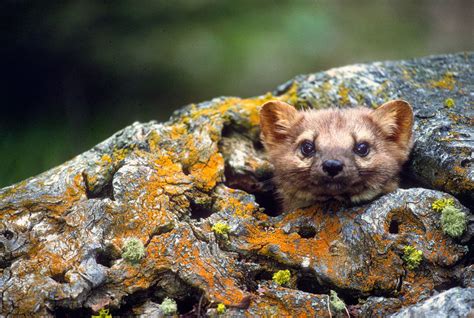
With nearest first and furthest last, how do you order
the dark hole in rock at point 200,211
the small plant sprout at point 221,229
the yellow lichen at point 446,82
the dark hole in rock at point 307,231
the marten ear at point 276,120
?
1. the small plant sprout at point 221,229
2. the dark hole in rock at point 307,231
3. the dark hole in rock at point 200,211
4. the marten ear at point 276,120
5. the yellow lichen at point 446,82

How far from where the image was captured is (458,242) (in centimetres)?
473

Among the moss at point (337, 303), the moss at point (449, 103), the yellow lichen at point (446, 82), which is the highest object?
the yellow lichen at point (446, 82)

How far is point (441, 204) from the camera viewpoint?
190 inches

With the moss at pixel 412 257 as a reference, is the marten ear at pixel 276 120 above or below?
above

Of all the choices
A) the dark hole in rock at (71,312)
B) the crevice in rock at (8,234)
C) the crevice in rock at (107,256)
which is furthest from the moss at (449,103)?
the crevice in rock at (8,234)

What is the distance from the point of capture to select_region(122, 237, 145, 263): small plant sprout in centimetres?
463

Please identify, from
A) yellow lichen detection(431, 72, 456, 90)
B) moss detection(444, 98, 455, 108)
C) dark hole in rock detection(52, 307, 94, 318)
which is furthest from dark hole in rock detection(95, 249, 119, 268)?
yellow lichen detection(431, 72, 456, 90)

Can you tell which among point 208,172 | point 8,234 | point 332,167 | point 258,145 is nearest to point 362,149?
point 332,167

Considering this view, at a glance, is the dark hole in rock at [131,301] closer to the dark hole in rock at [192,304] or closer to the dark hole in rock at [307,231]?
Result: the dark hole in rock at [192,304]

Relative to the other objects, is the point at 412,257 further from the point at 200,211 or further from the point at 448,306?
the point at 200,211

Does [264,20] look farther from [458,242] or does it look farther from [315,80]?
[458,242]

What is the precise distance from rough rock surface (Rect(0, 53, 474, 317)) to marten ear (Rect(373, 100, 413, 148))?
5.8 inches

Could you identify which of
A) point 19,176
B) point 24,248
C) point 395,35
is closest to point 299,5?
point 395,35

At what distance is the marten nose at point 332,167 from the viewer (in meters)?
5.21
